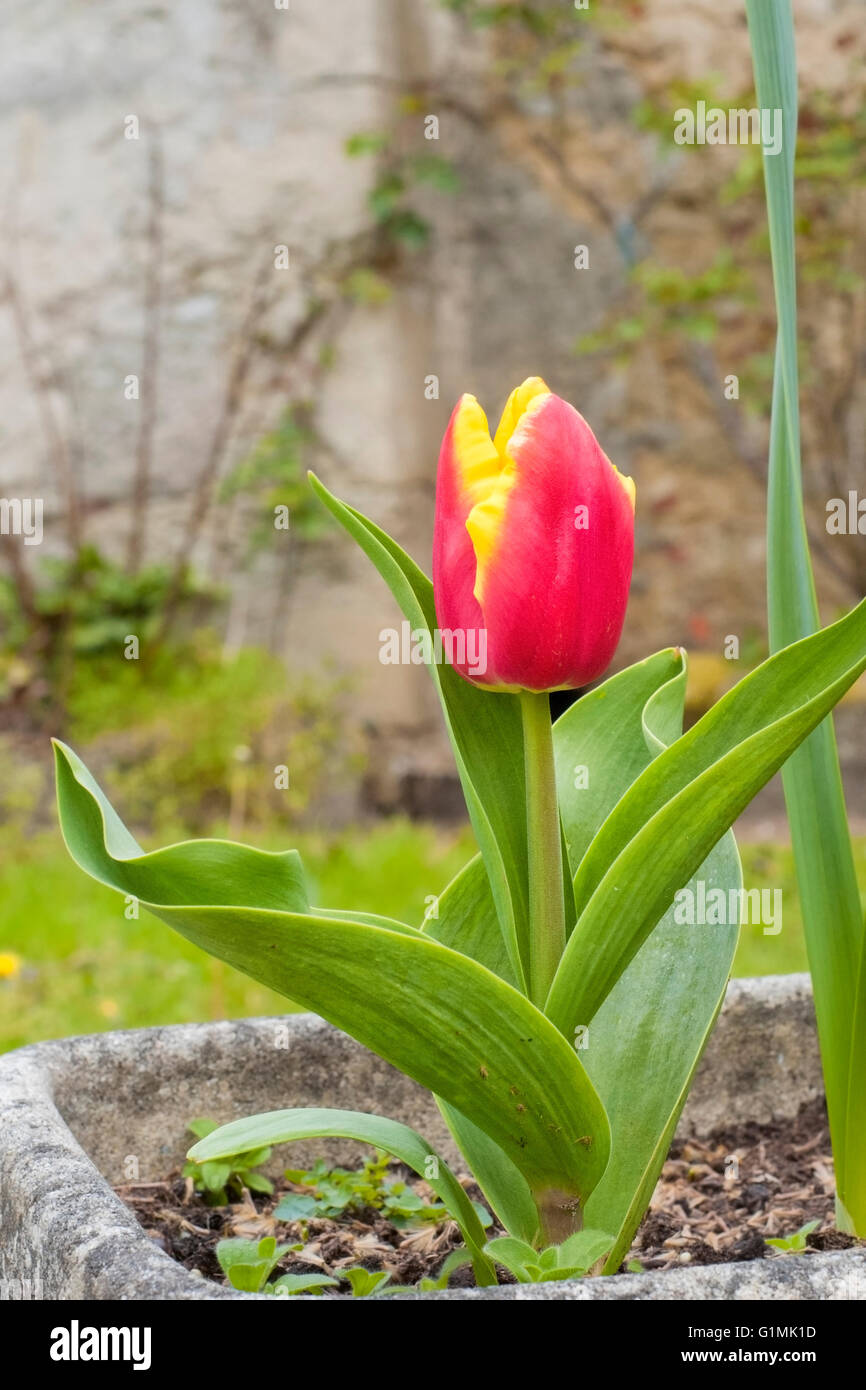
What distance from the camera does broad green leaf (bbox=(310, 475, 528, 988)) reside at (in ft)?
2.58

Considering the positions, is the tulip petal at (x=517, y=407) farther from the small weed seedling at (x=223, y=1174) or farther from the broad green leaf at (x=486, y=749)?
the small weed seedling at (x=223, y=1174)

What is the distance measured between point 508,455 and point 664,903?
0.85ft

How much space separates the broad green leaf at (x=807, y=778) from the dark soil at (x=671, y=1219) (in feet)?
0.27

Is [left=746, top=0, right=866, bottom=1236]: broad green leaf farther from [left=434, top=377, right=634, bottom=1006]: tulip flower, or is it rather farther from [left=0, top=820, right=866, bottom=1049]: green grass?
[left=0, top=820, right=866, bottom=1049]: green grass

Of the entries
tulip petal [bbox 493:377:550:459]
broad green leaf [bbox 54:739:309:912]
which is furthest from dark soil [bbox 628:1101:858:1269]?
tulip petal [bbox 493:377:550:459]

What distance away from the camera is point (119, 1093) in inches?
40.9

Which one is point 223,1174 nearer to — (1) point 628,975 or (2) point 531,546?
(1) point 628,975

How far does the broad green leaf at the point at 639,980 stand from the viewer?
0.84 m

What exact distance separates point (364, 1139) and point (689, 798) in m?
0.28

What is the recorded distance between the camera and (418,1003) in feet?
2.30

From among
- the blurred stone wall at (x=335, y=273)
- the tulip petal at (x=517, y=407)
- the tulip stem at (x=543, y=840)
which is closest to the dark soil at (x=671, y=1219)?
the tulip stem at (x=543, y=840)

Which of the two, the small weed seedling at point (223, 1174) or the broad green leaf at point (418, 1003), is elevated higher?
the broad green leaf at point (418, 1003)

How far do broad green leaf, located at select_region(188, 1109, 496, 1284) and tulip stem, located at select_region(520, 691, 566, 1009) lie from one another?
12 centimetres

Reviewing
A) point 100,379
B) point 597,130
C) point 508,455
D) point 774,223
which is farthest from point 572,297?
point 508,455
